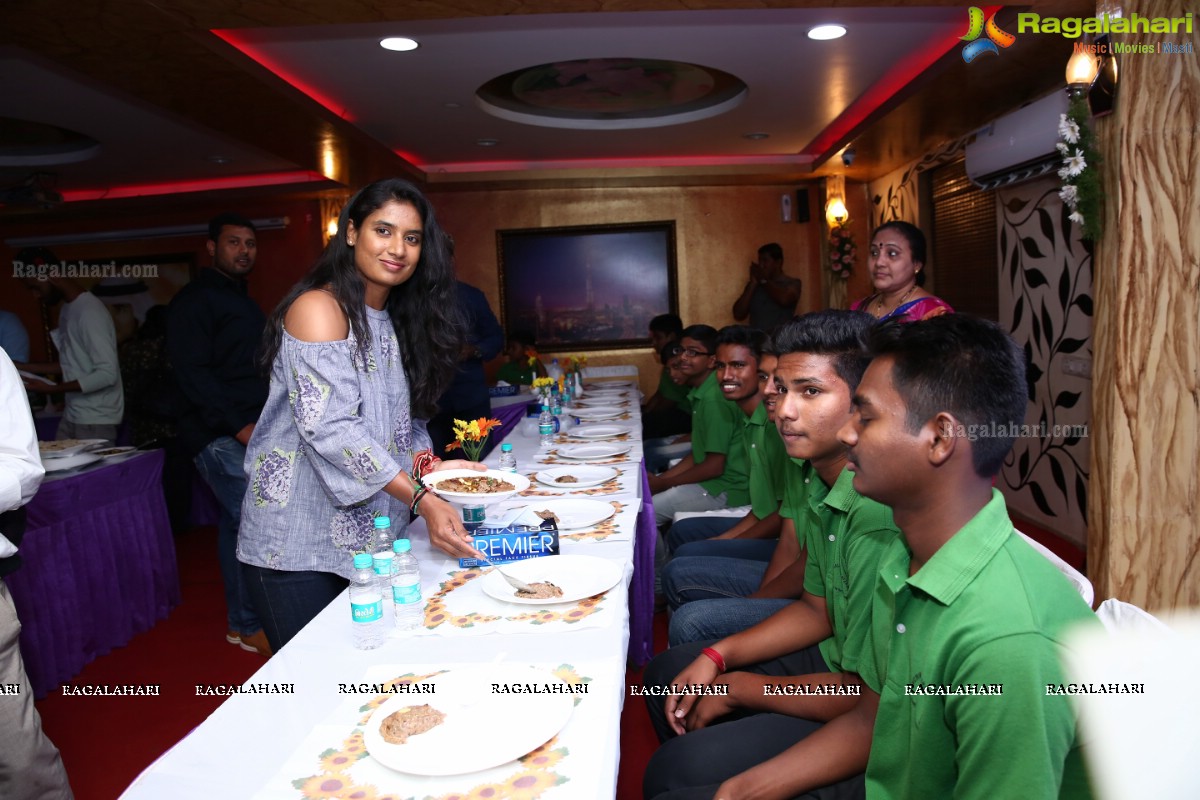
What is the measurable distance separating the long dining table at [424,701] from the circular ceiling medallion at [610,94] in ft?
13.1

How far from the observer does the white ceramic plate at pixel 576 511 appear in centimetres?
207

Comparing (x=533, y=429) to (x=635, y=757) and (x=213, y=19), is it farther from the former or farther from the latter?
(x=213, y=19)

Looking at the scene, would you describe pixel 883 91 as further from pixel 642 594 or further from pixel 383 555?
pixel 383 555

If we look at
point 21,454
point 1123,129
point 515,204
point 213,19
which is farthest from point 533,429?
point 515,204

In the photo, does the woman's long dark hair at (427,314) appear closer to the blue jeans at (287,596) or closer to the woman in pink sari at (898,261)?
the blue jeans at (287,596)

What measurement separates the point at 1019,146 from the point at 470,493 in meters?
3.90

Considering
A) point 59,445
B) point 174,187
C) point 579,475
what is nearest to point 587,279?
point 174,187

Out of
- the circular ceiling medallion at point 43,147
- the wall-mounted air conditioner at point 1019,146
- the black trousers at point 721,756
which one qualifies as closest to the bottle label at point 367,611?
the black trousers at point 721,756

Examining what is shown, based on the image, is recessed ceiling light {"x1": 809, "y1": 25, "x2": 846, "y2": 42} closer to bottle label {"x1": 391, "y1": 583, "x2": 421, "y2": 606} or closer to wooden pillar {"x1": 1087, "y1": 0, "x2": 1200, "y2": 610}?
wooden pillar {"x1": 1087, "y1": 0, "x2": 1200, "y2": 610}

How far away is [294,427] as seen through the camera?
170 cm

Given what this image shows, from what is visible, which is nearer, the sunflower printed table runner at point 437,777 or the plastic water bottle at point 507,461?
the sunflower printed table runner at point 437,777

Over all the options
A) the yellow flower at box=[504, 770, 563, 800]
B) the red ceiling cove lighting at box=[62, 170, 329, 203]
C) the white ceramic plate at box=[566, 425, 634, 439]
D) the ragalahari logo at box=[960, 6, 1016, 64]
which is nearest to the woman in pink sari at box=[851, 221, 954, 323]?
the ragalahari logo at box=[960, 6, 1016, 64]

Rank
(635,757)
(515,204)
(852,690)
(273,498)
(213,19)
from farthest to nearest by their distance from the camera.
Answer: (515,204) → (213,19) → (635,757) → (273,498) → (852,690)

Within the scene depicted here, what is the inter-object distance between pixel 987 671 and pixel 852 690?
64cm
